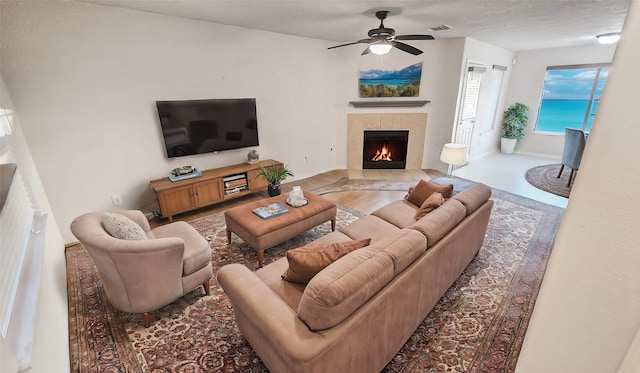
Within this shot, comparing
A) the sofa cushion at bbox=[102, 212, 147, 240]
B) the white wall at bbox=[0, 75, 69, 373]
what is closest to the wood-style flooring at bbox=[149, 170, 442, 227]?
the white wall at bbox=[0, 75, 69, 373]

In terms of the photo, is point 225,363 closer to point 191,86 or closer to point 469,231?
point 469,231

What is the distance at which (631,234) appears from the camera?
43 centimetres

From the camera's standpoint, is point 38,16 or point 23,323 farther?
point 38,16

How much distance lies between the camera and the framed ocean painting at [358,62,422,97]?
532 cm

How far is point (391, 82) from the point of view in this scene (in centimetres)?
541

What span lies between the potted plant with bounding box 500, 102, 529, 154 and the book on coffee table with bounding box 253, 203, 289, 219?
674 cm

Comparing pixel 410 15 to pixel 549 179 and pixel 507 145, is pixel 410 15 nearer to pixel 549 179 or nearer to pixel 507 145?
pixel 549 179

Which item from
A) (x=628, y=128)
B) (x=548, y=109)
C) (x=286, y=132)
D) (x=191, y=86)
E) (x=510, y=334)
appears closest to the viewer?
(x=628, y=128)

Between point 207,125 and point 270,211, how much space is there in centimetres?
189

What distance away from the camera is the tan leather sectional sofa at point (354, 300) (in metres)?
1.26

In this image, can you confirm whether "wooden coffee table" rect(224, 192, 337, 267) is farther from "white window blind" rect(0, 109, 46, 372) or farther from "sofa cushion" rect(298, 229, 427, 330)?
"white window blind" rect(0, 109, 46, 372)

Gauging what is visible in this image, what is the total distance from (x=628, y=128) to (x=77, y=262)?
3920 millimetres

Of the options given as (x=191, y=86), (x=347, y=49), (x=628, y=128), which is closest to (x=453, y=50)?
(x=347, y=49)

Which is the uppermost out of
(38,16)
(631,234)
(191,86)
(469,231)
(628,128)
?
(38,16)
